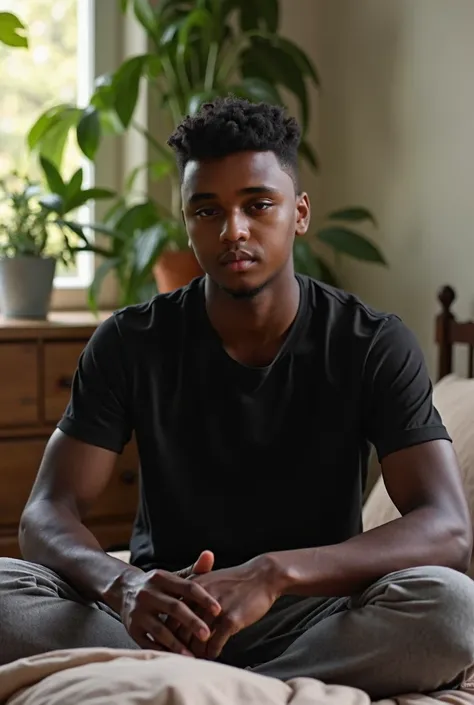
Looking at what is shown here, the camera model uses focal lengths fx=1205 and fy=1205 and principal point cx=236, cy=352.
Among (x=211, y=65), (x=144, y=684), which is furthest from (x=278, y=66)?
(x=144, y=684)

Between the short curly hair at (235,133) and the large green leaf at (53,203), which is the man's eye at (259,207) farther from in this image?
the large green leaf at (53,203)

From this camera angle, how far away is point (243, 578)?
1520 millimetres

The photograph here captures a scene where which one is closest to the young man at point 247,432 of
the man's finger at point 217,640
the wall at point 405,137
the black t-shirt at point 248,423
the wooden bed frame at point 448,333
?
the black t-shirt at point 248,423

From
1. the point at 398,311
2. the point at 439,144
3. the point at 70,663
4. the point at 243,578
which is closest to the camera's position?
the point at 70,663

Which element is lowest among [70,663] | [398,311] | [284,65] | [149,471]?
[70,663]

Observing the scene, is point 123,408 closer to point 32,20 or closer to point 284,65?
point 284,65

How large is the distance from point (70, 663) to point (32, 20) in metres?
2.16

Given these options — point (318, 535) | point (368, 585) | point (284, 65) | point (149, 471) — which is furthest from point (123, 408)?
point (284, 65)

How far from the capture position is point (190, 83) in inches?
118

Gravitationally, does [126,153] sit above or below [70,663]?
above

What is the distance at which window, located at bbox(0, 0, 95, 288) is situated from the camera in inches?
124

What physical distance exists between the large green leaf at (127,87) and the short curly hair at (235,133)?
2.97 ft

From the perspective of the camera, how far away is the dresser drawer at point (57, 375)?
2732 mm

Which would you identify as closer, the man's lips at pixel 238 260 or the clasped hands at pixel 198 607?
the clasped hands at pixel 198 607
